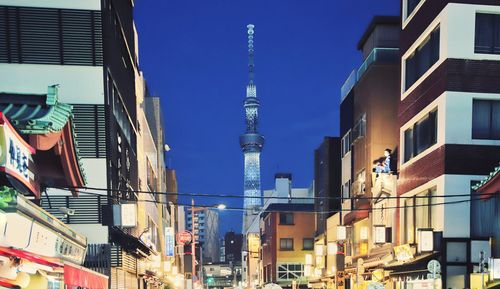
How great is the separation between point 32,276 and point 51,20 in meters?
Result: 10.1

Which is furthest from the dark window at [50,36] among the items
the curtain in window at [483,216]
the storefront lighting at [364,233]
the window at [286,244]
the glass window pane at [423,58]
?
the window at [286,244]

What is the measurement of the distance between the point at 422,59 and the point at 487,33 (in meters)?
2.77

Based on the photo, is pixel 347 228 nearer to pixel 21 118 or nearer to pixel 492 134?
pixel 492 134

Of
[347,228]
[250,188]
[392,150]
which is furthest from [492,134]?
[250,188]

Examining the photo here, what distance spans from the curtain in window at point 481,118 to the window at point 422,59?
2.24 m

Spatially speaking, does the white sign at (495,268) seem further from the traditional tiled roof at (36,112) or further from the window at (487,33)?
the traditional tiled roof at (36,112)

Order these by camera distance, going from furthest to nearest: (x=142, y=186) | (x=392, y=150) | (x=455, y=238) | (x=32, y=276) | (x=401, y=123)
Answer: (x=142, y=186) → (x=392, y=150) → (x=401, y=123) → (x=455, y=238) → (x=32, y=276)

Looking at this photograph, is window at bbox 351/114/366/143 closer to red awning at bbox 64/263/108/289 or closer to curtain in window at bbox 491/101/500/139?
curtain in window at bbox 491/101/500/139

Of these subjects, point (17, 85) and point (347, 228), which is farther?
point (347, 228)

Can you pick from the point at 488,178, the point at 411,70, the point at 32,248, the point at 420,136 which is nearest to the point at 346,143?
the point at 411,70

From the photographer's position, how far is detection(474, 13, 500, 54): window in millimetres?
17609

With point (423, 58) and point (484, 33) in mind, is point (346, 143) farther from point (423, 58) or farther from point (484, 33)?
point (484, 33)

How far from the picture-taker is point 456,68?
17328mm

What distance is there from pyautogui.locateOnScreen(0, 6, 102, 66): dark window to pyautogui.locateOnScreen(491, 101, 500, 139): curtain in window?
44.6 ft
